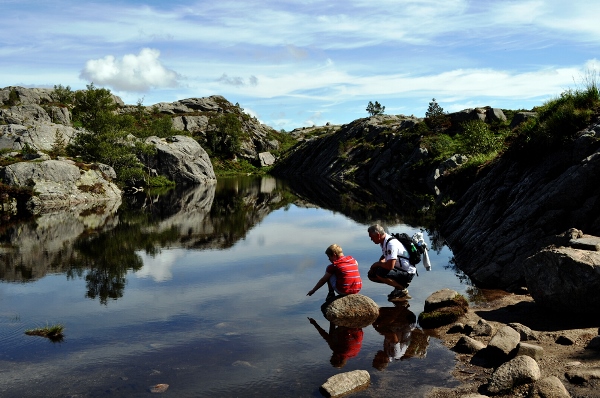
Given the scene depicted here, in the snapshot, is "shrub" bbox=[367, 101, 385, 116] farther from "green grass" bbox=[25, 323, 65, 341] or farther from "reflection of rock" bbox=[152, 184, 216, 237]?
"green grass" bbox=[25, 323, 65, 341]

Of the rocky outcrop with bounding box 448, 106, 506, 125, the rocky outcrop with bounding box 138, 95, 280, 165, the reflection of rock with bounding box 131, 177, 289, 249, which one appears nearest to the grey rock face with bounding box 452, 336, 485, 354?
the reflection of rock with bounding box 131, 177, 289, 249

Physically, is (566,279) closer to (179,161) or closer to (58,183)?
(58,183)

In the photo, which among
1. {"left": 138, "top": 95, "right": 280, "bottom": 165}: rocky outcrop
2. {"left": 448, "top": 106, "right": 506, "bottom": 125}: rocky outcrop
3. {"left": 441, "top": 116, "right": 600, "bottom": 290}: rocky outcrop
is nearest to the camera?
{"left": 441, "top": 116, "right": 600, "bottom": 290}: rocky outcrop

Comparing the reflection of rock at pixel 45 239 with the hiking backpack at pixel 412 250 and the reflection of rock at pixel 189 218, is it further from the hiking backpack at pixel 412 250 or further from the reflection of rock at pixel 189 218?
the hiking backpack at pixel 412 250

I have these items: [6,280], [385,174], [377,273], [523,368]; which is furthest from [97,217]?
[385,174]

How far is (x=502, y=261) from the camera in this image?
19.4 metres

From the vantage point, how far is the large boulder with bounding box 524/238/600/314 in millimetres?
12961

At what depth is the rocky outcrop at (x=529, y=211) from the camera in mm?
17656

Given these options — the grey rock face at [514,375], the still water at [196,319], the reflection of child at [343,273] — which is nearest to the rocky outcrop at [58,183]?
the still water at [196,319]

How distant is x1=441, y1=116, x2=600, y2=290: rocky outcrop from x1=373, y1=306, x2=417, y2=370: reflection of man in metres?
3.86

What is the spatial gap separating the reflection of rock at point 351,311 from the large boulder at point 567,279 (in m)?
4.85

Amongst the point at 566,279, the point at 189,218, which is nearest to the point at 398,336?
the point at 566,279

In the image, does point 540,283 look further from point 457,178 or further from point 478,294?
point 457,178

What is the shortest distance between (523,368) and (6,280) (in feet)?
73.1
